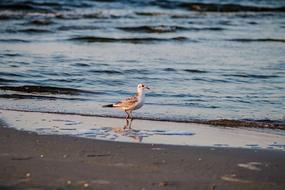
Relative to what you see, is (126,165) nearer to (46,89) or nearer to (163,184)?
(163,184)

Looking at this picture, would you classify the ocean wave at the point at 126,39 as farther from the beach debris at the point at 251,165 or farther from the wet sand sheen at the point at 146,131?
the beach debris at the point at 251,165

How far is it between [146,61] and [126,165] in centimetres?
866

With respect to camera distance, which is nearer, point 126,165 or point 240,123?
point 126,165

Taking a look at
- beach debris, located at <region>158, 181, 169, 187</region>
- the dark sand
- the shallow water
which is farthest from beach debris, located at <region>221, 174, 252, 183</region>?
the shallow water

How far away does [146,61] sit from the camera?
1545 centimetres

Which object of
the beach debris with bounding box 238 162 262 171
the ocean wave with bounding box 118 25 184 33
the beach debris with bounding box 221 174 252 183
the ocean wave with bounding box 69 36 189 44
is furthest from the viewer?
the ocean wave with bounding box 118 25 184 33

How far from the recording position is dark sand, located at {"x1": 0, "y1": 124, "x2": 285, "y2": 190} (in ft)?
20.7

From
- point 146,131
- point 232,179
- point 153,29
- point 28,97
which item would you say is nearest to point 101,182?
point 232,179

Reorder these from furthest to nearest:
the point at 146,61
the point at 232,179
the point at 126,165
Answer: the point at 146,61 → the point at 126,165 → the point at 232,179

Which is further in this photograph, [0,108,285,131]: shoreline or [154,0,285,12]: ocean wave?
[154,0,285,12]: ocean wave

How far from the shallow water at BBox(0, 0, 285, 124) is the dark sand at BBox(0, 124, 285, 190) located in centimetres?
229

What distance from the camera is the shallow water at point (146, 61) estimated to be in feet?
36.1

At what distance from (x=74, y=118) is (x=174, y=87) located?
10.9 feet

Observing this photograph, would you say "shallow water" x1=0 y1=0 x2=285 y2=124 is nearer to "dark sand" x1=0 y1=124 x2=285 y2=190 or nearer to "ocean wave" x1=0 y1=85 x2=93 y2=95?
"ocean wave" x1=0 y1=85 x2=93 y2=95
